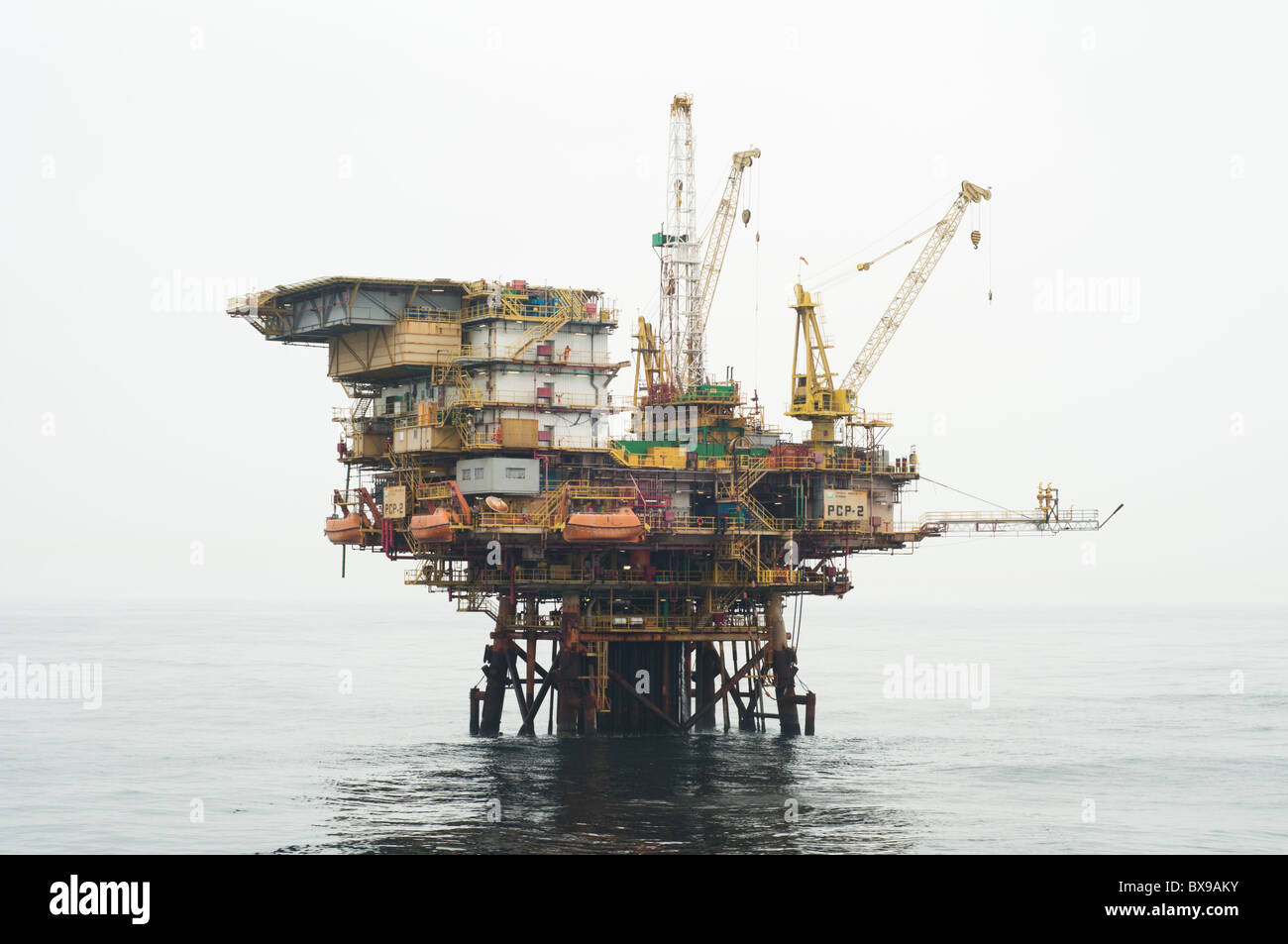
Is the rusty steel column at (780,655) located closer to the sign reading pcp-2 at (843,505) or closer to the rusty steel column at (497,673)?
the sign reading pcp-2 at (843,505)

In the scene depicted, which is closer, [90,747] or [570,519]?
[570,519]

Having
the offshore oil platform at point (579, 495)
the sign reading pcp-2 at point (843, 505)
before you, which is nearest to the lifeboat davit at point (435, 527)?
the offshore oil platform at point (579, 495)

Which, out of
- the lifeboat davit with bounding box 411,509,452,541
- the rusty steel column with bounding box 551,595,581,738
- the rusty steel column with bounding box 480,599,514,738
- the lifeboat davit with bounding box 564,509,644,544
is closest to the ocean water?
the rusty steel column with bounding box 551,595,581,738

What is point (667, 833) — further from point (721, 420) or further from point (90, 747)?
point (90, 747)

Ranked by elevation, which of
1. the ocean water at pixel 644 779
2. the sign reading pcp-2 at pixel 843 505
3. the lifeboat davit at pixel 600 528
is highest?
the sign reading pcp-2 at pixel 843 505

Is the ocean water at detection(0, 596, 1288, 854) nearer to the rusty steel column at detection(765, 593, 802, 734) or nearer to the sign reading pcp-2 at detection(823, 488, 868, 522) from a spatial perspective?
the rusty steel column at detection(765, 593, 802, 734)
